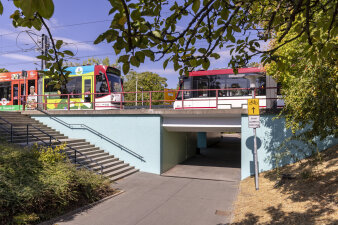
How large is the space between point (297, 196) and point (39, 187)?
7.48 m

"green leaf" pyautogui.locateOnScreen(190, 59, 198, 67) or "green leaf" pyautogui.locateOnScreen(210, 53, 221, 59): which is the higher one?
"green leaf" pyautogui.locateOnScreen(210, 53, 221, 59)

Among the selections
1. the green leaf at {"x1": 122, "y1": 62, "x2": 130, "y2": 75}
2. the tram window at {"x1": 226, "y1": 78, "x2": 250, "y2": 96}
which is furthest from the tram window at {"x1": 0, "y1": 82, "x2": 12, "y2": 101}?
the green leaf at {"x1": 122, "y1": 62, "x2": 130, "y2": 75}

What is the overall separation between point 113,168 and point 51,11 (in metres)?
11.1

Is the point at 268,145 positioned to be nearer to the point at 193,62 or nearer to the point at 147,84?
the point at 193,62

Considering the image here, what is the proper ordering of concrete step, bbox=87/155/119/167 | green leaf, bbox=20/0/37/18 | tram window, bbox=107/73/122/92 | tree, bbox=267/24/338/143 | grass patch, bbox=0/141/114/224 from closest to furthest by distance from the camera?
green leaf, bbox=20/0/37/18 < grass patch, bbox=0/141/114/224 < tree, bbox=267/24/338/143 < concrete step, bbox=87/155/119/167 < tram window, bbox=107/73/122/92

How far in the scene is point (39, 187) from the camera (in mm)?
6586

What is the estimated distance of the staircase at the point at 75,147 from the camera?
10.8 meters

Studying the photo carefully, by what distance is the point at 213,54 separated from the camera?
3305mm

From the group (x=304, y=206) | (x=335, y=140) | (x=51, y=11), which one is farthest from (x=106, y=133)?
(x=51, y=11)

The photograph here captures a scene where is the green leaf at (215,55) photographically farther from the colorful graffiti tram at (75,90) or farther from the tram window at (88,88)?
the tram window at (88,88)

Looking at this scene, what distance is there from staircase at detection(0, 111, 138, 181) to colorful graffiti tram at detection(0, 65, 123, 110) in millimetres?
1766

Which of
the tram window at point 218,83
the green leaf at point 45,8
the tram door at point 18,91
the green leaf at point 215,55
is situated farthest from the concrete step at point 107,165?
the green leaf at point 45,8

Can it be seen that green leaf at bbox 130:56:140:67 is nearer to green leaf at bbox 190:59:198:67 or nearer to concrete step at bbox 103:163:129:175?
green leaf at bbox 190:59:198:67

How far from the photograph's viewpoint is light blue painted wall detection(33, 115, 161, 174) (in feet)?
40.8
